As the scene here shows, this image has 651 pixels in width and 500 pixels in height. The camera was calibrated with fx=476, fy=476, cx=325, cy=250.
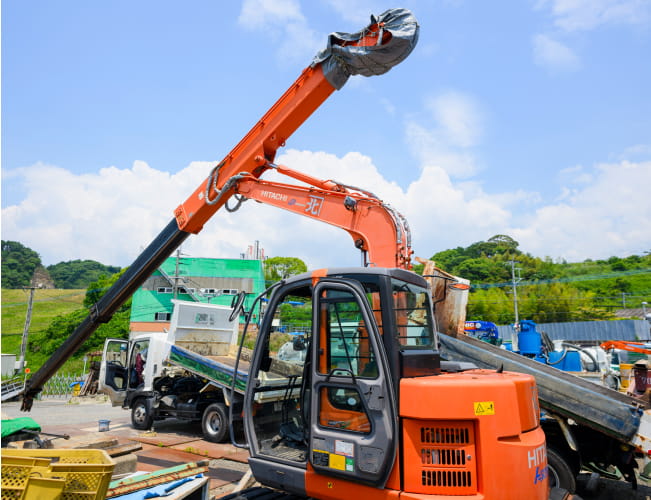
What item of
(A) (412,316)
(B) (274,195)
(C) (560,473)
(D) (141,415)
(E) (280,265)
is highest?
(E) (280,265)

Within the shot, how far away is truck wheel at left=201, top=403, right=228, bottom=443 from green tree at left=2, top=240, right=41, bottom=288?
71.2 m

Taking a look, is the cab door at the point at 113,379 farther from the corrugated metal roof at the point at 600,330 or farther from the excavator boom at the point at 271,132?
the corrugated metal roof at the point at 600,330

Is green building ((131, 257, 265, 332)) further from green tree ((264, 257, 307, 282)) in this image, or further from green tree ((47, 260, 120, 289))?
green tree ((47, 260, 120, 289))

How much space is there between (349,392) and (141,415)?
8.67m

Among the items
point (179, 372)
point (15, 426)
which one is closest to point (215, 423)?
point (179, 372)

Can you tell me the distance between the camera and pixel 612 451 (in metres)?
5.47

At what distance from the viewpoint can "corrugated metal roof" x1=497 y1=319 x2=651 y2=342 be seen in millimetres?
32031

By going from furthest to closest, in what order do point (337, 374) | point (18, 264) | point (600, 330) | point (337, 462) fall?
point (18, 264), point (600, 330), point (337, 374), point (337, 462)

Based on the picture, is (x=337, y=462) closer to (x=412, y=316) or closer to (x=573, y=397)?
(x=412, y=316)

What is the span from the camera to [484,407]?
3396 millimetres

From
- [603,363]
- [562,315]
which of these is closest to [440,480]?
[603,363]

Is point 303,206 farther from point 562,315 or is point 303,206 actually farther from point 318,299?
point 562,315

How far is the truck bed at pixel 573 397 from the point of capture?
194 inches

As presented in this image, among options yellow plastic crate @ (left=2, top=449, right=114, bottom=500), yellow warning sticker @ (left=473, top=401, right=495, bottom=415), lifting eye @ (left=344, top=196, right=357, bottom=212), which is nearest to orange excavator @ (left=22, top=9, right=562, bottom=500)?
yellow warning sticker @ (left=473, top=401, right=495, bottom=415)
